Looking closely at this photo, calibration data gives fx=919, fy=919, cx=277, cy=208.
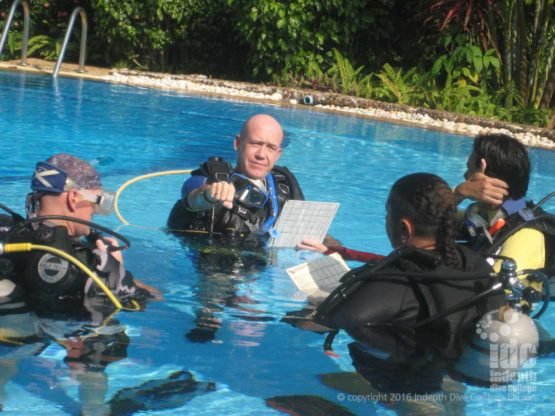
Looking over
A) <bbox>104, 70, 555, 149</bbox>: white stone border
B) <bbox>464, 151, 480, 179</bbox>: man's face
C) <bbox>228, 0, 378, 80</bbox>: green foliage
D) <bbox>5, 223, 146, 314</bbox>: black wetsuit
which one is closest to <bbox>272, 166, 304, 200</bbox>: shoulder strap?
<bbox>464, 151, 480, 179</bbox>: man's face

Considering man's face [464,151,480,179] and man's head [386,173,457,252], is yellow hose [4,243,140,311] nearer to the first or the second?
man's head [386,173,457,252]

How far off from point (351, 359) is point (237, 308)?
3.10 feet

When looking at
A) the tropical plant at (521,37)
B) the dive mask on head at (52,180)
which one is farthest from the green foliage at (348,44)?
the dive mask on head at (52,180)

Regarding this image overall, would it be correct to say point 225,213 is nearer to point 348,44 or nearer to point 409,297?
point 409,297

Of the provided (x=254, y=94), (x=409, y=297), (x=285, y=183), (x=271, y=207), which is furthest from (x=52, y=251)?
(x=254, y=94)

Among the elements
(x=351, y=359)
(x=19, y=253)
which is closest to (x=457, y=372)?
(x=351, y=359)

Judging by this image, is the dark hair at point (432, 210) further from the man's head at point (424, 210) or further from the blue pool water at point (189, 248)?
the blue pool water at point (189, 248)

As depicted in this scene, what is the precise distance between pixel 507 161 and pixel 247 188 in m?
1.70

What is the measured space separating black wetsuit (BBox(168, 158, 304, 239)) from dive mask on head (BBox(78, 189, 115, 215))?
4.96 feet

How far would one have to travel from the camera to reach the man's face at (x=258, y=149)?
16.8 ft

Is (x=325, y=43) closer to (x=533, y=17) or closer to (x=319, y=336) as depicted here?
(x=533, y=17)

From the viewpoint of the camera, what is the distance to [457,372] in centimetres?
330

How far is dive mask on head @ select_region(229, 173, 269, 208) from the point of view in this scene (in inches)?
201

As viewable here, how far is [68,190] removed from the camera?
10.9 ft
